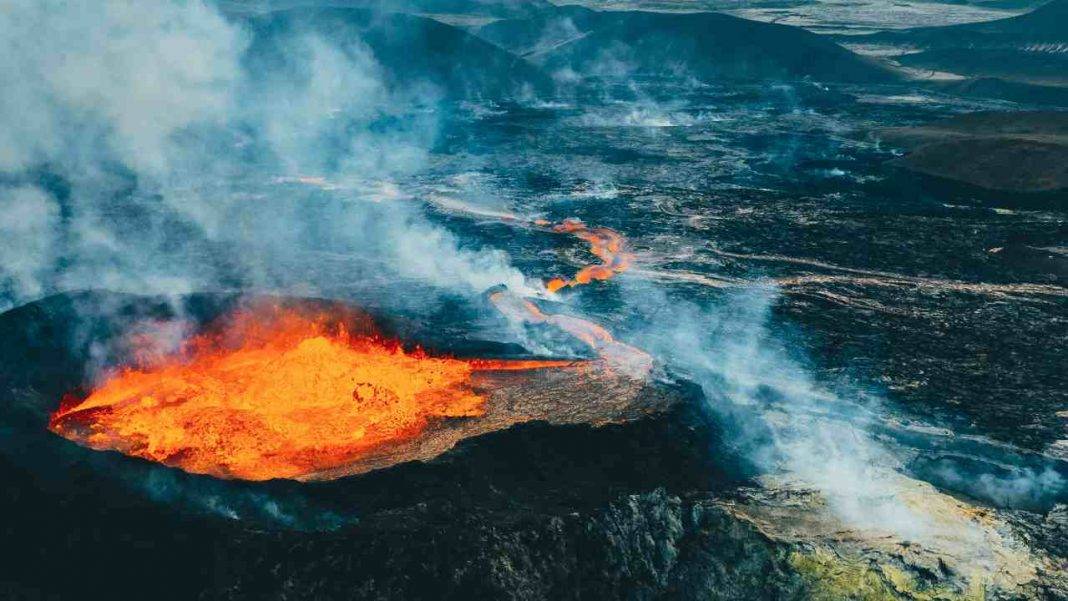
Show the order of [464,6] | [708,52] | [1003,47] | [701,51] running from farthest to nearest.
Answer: [464,6] → [701,51] → [708,52] → [1003,47]

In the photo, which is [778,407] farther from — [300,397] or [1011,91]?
[1011,91]

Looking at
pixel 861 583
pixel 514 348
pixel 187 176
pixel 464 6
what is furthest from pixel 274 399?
pixel 464 6

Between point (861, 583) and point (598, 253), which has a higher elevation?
point (598, 253)

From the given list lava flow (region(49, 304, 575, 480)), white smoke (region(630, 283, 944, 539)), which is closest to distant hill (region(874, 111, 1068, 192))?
white smoke (region(630, 283, 944, 539))

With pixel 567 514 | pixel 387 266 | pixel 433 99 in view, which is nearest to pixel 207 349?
pixel 387 266

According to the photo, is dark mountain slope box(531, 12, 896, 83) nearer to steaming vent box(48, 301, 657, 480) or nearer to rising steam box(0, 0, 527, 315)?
rising steam box(0, 0, 527, 315)

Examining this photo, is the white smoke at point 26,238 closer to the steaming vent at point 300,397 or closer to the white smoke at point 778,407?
the steaming vent at point 300,397

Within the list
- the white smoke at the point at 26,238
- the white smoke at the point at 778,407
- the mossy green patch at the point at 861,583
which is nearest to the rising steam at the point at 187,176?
the white smoke at the point at 26,238
